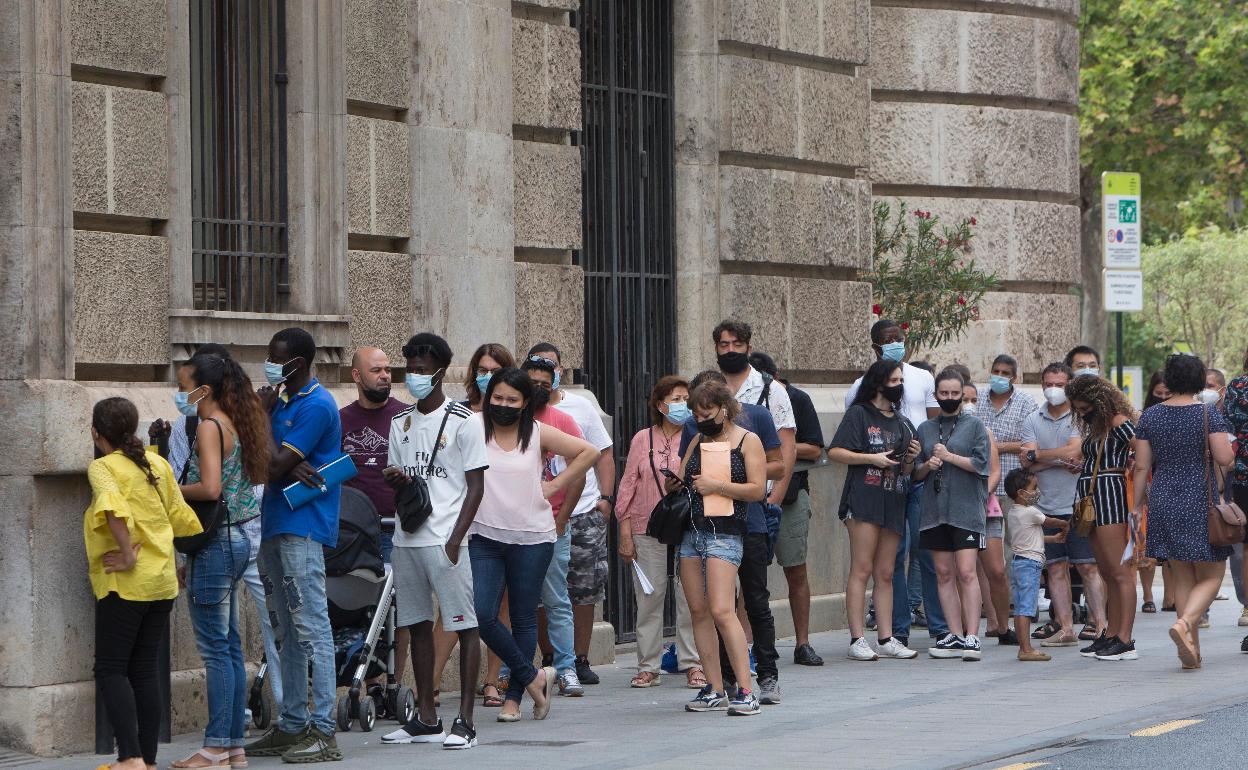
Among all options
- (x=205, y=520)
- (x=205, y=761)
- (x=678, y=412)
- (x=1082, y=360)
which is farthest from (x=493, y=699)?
(x=1082, y=360)

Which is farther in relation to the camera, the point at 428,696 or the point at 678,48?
the point at 678,48

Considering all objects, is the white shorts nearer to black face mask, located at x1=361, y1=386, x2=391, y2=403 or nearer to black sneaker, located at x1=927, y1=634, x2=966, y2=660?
black face mask, located at x1=361, y1=386, x2=391, y2=403

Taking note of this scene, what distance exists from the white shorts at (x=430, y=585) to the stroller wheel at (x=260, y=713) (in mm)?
925

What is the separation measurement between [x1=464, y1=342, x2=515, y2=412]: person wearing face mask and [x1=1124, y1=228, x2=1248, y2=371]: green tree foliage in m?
50.0

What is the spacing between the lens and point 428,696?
385 inches

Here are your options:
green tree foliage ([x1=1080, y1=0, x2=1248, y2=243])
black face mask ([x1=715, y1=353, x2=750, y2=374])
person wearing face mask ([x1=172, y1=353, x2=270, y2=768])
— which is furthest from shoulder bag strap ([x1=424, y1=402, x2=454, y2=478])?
green tree foliage ([x1=1080, y1=0, x2=1248, y2=243])

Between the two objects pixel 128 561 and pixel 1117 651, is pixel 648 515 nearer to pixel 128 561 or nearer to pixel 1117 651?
pixel 1117 651

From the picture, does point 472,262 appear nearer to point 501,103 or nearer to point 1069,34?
point 501,103

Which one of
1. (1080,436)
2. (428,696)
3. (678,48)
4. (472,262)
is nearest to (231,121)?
(472,262)

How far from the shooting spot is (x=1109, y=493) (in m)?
13.0

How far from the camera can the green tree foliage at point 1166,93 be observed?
111 feet

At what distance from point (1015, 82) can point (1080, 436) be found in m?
4.52


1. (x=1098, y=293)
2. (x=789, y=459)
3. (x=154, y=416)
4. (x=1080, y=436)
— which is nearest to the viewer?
(x=154, y=416)

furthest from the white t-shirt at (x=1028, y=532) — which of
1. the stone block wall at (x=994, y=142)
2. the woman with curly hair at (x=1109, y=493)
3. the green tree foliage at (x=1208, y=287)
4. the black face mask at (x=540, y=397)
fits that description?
the green tree foliage at (x=1208, y=287)
